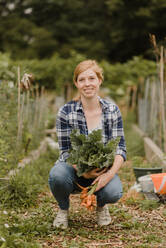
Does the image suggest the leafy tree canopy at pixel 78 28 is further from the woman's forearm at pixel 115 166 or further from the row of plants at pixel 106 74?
the woman's forearm at pixel 115 166

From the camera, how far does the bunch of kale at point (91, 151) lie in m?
2.79

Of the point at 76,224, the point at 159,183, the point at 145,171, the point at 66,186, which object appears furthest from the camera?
the point at 145,171

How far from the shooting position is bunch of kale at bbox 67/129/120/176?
9.15 ft

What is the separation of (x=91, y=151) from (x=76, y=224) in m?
0.72

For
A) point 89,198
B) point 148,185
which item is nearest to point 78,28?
point 148,185

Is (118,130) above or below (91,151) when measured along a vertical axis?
above

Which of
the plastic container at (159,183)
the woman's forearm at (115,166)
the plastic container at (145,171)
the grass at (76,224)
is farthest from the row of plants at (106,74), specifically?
the woman's forearm at (115,166)

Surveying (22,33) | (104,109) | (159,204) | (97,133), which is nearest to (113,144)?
(97,133)

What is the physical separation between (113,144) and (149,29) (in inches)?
586

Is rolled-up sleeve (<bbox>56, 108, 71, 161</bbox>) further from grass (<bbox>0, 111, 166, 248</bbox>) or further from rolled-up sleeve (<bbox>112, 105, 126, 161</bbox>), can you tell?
grass (<bbox>0, 111, 166, 248</bbox>)

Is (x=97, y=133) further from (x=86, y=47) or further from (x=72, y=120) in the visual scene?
(x=86, y=47)

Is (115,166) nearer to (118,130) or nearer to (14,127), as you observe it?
(118,130)

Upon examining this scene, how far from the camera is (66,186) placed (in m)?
2.94

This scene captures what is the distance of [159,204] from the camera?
12.3ft
